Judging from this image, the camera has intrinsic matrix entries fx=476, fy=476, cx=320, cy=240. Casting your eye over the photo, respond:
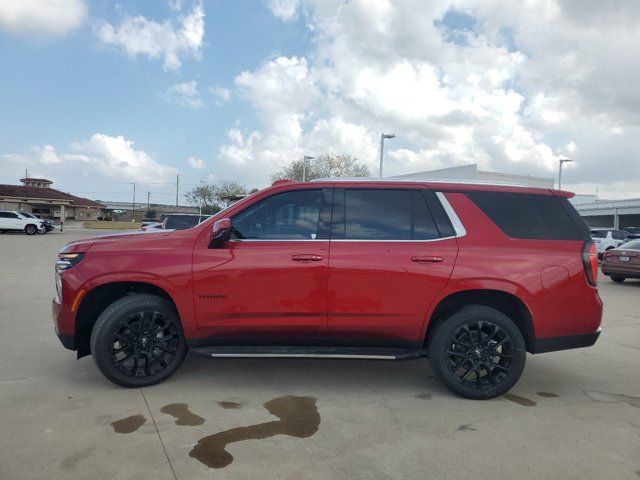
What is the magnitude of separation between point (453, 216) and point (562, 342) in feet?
4.61

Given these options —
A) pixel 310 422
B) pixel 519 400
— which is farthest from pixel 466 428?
pixel 310 422

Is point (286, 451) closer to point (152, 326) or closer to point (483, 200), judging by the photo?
point (152, 326)

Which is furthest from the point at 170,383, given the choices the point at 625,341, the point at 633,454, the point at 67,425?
the point at 625,341

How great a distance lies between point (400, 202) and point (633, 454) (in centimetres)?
245

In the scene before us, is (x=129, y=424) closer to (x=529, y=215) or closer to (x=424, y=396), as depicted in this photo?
(x=424, y=396)

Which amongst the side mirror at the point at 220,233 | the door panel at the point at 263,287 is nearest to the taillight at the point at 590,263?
the door panel at the point at 263,287

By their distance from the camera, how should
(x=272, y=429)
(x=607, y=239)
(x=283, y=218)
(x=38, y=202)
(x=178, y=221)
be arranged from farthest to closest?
(x=38, y=202), (x=607, y=239), (x=178, y=221), (x=283, y=218), (x=272, y=429)

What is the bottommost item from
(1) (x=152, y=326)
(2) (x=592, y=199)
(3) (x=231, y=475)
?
(3) (x=231, y=475)

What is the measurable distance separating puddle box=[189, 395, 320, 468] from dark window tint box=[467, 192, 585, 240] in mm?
2234

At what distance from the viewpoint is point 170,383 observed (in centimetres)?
426

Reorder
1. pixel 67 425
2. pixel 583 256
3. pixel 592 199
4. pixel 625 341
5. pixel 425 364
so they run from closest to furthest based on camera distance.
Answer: pixel 67 425 → pixel 583 256 → pixel 425 364 → pixel 625 341 → pixel 592 199

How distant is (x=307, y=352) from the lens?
3.96 meters

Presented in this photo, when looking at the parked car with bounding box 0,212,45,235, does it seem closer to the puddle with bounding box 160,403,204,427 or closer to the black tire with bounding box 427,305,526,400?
the puddle with bounding box 160,403,204,427

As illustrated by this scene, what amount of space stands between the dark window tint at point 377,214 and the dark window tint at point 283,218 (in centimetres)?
29
